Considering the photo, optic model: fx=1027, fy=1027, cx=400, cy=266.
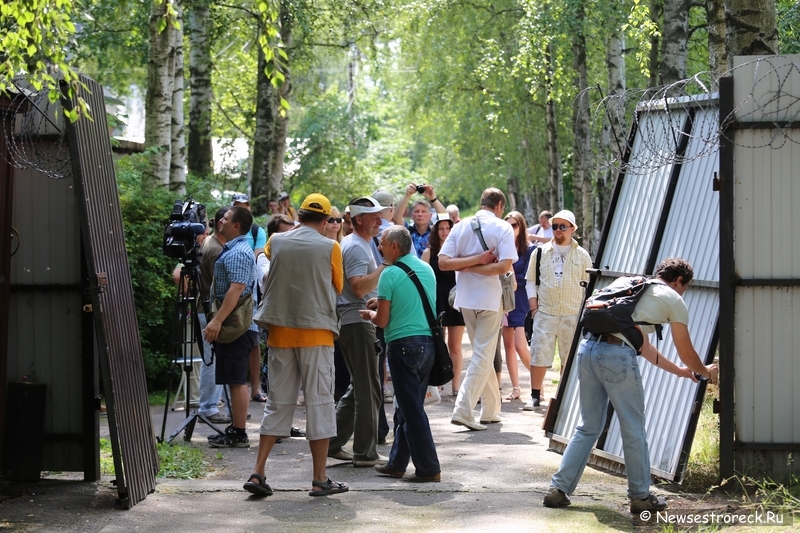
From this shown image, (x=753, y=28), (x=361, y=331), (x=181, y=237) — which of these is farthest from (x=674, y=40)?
(x=181, y=237)

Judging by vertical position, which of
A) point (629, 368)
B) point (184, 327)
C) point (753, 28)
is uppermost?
point (753, 28)

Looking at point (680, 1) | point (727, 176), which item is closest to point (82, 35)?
point (680, 1)

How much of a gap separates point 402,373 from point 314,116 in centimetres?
2359

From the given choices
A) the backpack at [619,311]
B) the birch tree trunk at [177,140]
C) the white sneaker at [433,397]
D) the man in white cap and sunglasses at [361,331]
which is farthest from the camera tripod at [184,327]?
the birch tree trunk at [177,140]

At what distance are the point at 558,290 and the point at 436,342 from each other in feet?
10.7

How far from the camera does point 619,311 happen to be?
6.23 metres

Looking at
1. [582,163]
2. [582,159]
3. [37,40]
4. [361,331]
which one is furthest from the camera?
[582,163]

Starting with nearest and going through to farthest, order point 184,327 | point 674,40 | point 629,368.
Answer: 1. point 629,368
2. point 184,327
3. point 674,40

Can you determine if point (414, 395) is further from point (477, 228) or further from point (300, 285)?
point (477, 228)

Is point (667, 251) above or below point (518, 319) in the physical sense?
above

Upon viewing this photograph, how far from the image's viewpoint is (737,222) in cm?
679

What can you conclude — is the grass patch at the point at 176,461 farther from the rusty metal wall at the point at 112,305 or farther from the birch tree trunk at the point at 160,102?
the birch tree trunk at the point at 160,102

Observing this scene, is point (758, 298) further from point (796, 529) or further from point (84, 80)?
point (84, 80)

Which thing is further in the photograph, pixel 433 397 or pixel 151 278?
pixel 151 278
